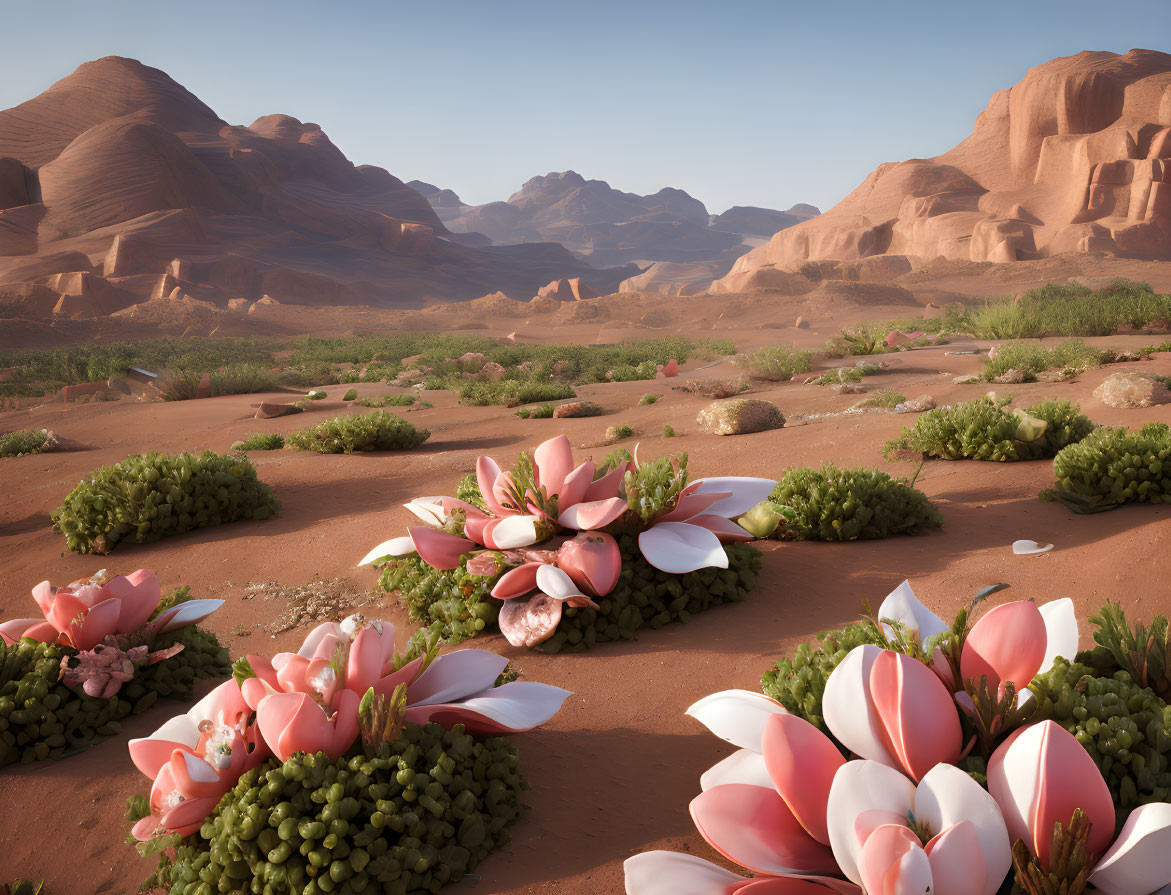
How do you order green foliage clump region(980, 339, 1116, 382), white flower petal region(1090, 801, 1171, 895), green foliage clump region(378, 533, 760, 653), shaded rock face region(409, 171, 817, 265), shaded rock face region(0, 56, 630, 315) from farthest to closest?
shaded rock face region(409, 171, 817, 265) → shaded rock face region(0, 56, 630, 315) → green foliage clump region(980, 339, 1116, 382) → green foliage clump region(378, 533, 760, 653) → white flower petal region(1090, 801, 1171, 895)

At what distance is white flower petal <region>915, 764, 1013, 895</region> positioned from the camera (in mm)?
1393

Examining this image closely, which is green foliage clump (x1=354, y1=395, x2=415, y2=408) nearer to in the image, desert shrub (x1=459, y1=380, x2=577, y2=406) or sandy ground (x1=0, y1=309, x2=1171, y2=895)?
desert shrub (x1=459, y1=380, x2=577, y2=406)

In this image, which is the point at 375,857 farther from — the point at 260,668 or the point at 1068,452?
the point at 1068,452

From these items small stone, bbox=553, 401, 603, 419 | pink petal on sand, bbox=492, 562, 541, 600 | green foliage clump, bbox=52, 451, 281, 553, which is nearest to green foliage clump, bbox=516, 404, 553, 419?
small stone, bbox=553, 401, 603, 419

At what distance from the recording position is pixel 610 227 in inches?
6678

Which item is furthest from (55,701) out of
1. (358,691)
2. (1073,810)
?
(1073,810)

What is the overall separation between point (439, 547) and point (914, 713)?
2.27 m

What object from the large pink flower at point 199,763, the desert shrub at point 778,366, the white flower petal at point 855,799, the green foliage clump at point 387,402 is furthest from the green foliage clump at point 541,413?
the white flower petal at point 855,799

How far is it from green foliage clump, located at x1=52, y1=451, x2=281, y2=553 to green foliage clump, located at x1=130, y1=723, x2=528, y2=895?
3.63 m

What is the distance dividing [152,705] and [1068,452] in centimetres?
474

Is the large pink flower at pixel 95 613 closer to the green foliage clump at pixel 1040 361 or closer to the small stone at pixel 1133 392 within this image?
the small stone at pixel 1133 392

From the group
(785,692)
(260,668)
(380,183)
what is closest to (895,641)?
(785,692)

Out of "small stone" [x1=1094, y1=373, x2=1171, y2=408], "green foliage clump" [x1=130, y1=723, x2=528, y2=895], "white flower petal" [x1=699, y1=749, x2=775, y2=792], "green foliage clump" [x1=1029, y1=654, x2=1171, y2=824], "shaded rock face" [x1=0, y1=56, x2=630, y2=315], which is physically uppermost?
"shaded rock face" [x1=0, y1=56, x2=630, y2=315]

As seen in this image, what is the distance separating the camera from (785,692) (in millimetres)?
2146
